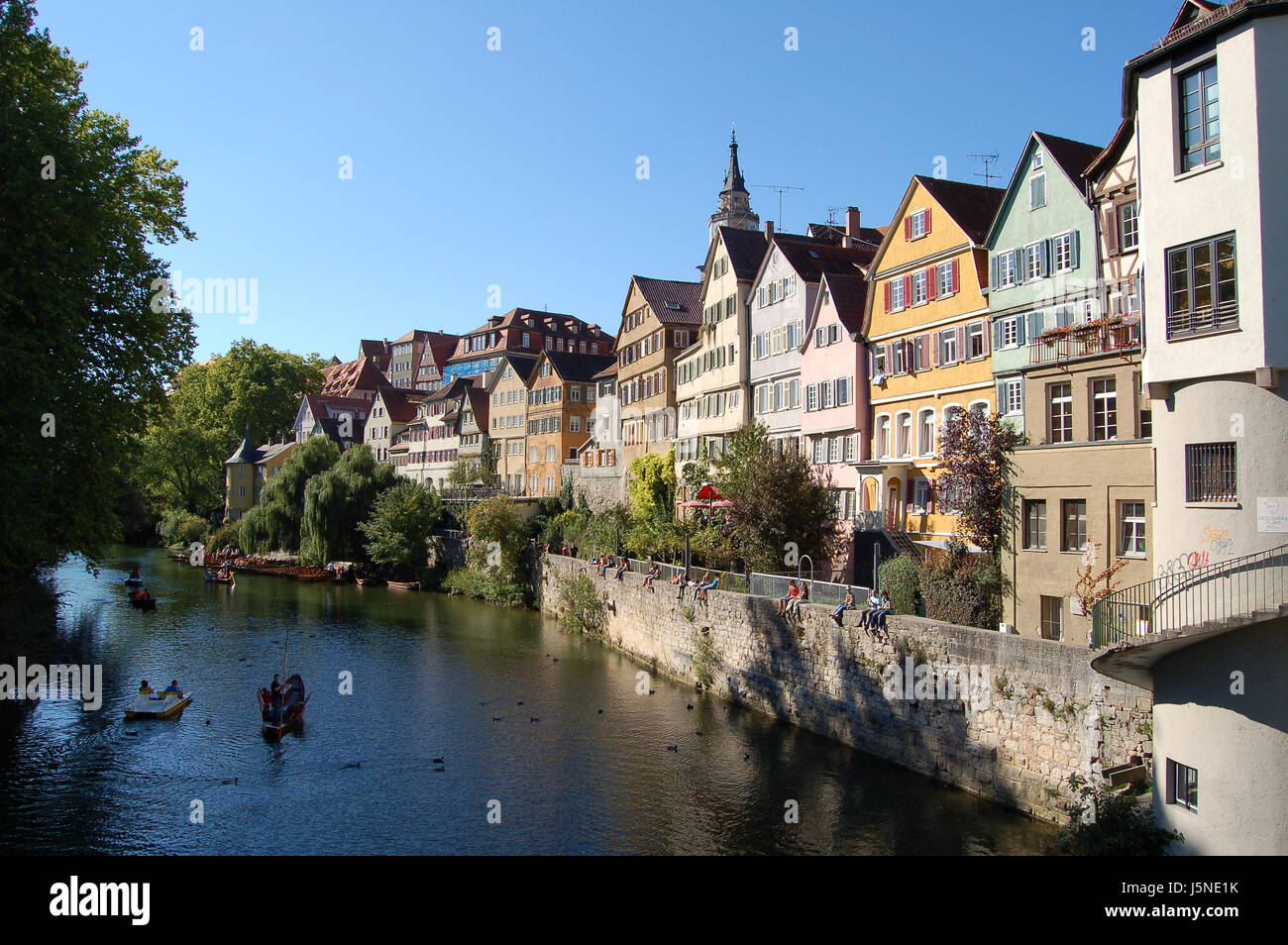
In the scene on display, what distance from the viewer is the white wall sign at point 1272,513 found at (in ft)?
40.5

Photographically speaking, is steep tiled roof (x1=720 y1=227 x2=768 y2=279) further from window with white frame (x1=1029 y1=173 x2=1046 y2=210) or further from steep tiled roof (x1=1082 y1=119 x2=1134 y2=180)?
steep tiled roof (x1=1082 y1=119 x2=1134 y2=180)

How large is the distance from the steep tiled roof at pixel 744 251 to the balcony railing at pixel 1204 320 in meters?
29.3

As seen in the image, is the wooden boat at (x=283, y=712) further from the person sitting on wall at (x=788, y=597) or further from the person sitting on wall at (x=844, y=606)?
the person sitting on wall at (x=844, y=606)

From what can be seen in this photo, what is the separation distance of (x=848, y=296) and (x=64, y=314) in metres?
25.3

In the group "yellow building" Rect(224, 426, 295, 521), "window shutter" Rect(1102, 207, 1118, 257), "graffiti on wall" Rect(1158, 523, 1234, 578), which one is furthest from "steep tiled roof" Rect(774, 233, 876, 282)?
"yellow building" Rect(224, 426, 295, 521)

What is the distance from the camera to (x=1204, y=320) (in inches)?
526

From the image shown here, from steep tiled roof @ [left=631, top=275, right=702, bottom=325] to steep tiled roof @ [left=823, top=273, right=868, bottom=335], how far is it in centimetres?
1478

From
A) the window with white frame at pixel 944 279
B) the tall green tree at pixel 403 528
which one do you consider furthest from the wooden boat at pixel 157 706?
the tall green tree at pixel 403 528

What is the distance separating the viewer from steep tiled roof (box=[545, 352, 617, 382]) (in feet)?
211

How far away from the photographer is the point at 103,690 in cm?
2877

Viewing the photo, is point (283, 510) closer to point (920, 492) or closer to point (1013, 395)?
point (920, 492)

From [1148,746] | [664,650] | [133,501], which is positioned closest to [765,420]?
[664,650]

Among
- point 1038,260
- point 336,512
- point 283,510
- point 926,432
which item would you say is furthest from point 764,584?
point 283,510

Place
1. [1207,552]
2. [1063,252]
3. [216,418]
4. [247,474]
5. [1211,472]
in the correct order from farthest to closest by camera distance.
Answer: [216,418] → [247,474] → [1063,252] → [1211,472] → [1207,552]
